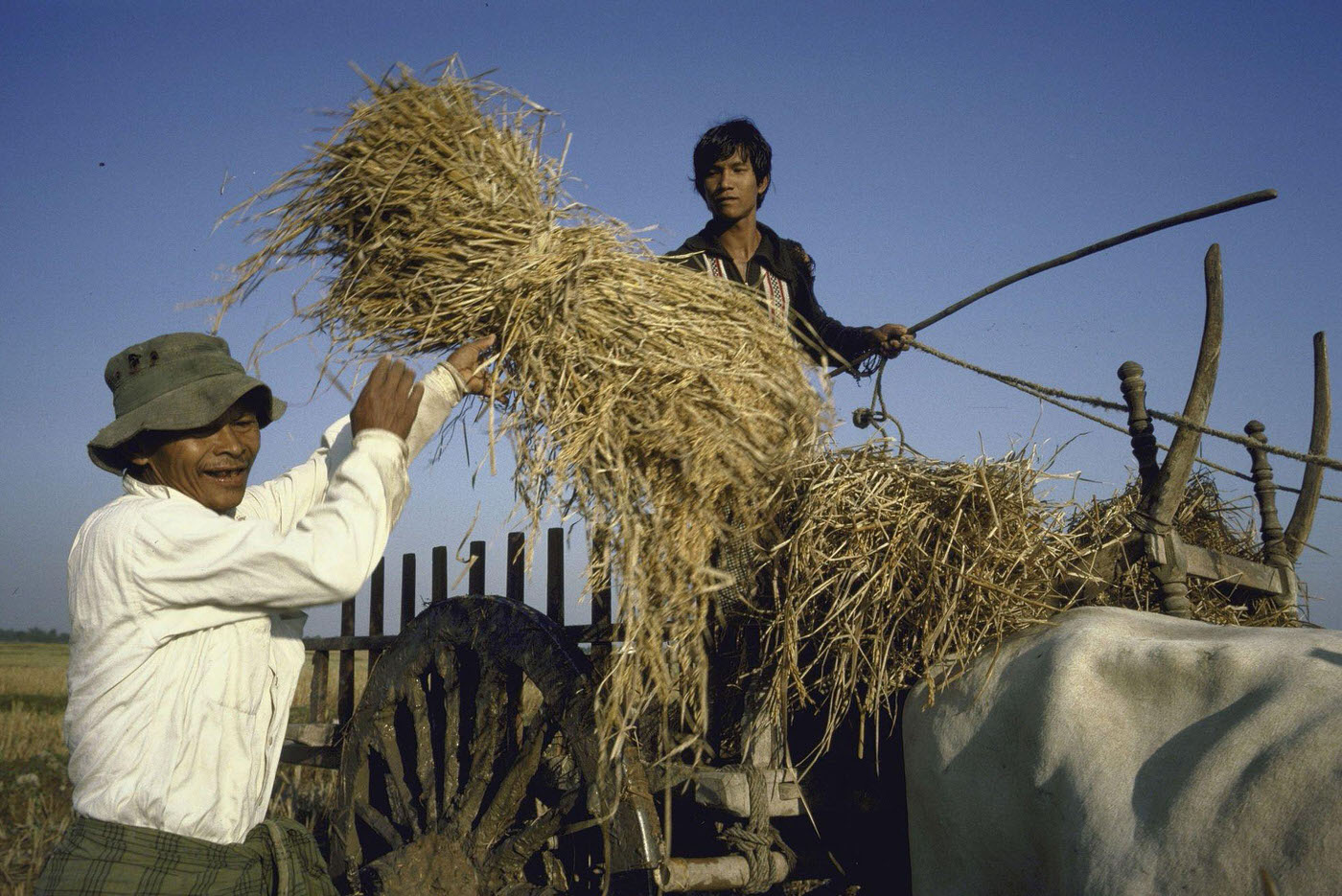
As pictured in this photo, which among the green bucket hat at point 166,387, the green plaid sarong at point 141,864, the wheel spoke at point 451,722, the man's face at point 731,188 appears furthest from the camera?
the man's face at point 731,188

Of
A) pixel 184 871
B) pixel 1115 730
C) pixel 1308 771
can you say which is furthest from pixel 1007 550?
pixel 184 871

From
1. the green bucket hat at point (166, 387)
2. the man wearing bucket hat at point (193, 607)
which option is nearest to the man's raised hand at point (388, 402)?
the man wearing bucket hat at point (193, 607)

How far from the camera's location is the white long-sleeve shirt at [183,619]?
191 centimetres

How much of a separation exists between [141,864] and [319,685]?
2246 millimetres

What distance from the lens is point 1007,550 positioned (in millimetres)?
2195

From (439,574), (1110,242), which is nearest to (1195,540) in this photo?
(1110,242)

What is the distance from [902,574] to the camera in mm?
2205

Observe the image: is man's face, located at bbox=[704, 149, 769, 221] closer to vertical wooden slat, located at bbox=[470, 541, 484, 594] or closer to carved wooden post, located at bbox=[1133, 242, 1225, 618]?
vertical wooden slat, located at bbox=[470, 541, 484, 594]

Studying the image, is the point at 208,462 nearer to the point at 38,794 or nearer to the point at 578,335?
the point at 578,335

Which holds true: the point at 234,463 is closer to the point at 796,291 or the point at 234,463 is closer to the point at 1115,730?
the point at 1115,730

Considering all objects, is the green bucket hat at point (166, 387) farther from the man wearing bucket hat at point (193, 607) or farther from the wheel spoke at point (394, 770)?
the wheel spoke at point (394, 770)

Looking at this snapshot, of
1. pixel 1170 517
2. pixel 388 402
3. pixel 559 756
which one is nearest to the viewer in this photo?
pixel 388 402

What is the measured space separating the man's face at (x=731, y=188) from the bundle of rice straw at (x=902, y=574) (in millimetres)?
1536

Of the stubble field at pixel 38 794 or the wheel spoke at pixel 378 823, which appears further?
the stubble field at pixel 38 794
